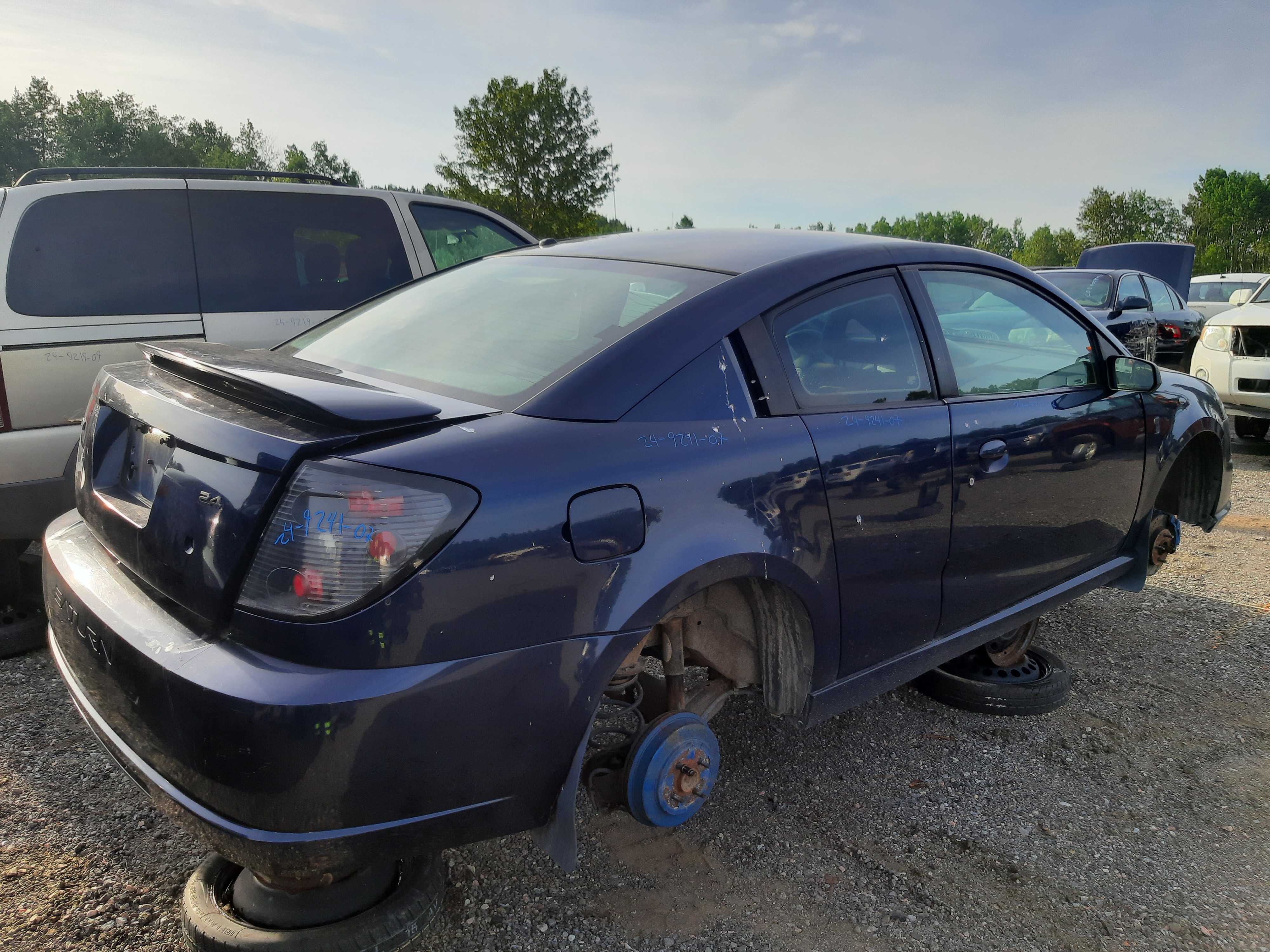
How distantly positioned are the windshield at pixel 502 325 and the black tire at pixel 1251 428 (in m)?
8.99

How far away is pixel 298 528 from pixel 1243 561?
5490 millimetres

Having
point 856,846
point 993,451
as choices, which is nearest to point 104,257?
point 993,451

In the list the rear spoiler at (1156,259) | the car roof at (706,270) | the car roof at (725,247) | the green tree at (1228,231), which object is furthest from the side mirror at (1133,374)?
the green tree at (1228,231)

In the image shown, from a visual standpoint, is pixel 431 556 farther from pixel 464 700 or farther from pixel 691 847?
pixel 691 847

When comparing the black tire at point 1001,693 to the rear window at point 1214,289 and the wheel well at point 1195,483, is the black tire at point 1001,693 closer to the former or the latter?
the wheel well at point 1195,483

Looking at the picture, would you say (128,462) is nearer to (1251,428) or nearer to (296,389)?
(296,389)

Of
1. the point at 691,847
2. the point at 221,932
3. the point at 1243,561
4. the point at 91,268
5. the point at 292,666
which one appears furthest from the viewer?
the point at 1243,561

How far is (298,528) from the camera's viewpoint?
5.31 feet

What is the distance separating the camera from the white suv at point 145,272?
342 centimetres

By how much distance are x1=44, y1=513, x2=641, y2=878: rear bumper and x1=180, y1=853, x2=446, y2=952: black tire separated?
0.71 feet


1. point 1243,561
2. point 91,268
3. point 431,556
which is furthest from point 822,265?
point 1243,561

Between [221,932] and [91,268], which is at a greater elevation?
[91,268]

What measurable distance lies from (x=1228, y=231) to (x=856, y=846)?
71.4 meters

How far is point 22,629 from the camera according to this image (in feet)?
11.6
